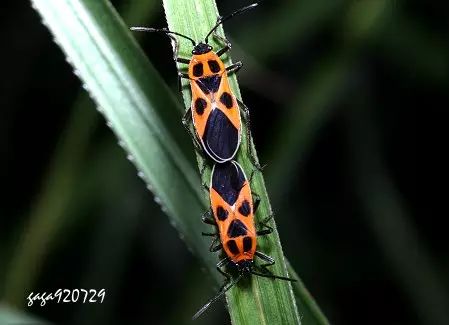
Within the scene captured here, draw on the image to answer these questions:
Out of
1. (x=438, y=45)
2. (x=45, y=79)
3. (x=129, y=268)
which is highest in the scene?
(x=45, y=79)

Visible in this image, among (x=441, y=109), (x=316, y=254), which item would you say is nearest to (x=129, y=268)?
(x=316, y=254)

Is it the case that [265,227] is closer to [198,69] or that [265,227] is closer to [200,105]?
[200,105]

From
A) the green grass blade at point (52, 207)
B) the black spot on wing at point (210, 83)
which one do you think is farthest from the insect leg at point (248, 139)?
the green grass blade at point (52, 207)

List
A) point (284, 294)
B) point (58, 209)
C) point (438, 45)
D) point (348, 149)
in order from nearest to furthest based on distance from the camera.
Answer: point (284, 294) < point (58, 209) < point (438, 45) < point (348, 149)

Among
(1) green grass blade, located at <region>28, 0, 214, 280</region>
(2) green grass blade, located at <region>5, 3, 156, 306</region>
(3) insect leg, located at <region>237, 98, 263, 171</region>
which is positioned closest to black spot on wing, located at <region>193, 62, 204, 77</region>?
(3) insect leg, located at <region>237, 98, 263, 171</region>

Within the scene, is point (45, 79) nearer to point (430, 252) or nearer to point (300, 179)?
point (300, 179)

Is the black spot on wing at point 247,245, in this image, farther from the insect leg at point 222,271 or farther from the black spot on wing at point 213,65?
the black spot on wing at point 213,65

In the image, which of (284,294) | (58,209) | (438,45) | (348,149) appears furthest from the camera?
(348,149)
